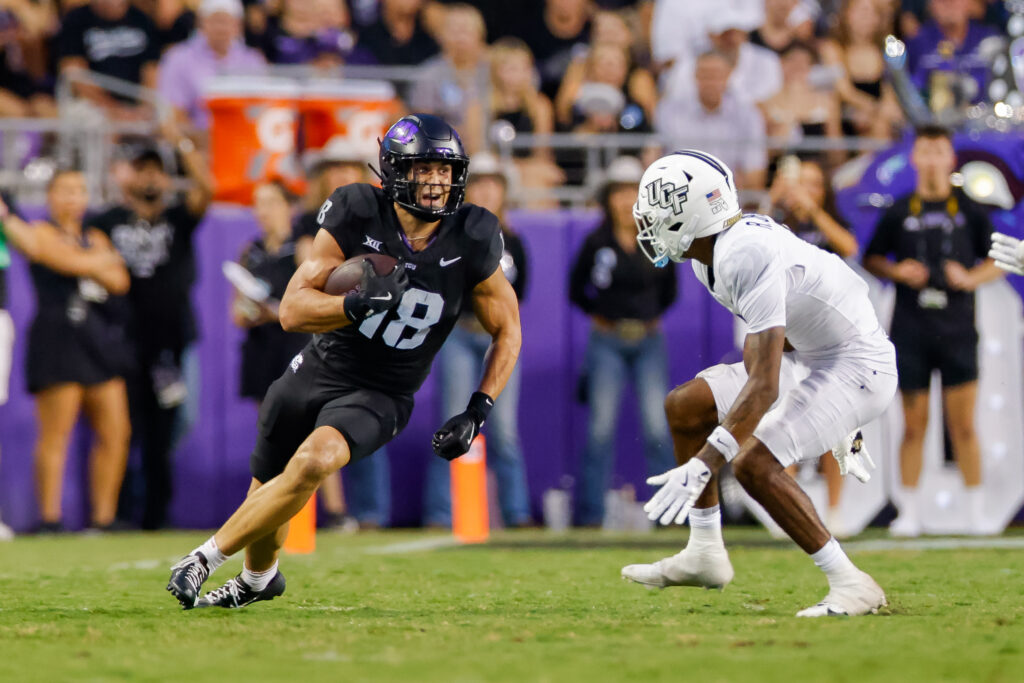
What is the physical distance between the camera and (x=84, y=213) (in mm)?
10422

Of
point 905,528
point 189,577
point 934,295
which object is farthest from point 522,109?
point 189,577

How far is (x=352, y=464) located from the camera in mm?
9969

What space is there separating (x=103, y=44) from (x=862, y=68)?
605 centimetres

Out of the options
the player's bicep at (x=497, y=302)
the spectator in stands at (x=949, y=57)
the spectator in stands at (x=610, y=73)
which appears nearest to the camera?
the player's bicep at (x=497, y=302)

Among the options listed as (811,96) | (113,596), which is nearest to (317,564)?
(113,596)

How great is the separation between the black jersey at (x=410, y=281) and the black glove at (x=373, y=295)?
1.15 feet

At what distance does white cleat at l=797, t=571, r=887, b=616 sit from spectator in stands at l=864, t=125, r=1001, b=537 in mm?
4312

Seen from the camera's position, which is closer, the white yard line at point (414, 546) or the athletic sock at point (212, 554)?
the athletic sock at point (212, 554)

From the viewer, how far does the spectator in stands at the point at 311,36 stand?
38.9 feet

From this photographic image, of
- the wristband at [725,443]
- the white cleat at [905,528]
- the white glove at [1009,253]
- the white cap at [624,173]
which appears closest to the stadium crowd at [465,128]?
the white cap at [624,173]

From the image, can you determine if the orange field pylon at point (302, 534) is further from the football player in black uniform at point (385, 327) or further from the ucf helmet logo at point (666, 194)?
the ucf helmet logo at point (666, 194)

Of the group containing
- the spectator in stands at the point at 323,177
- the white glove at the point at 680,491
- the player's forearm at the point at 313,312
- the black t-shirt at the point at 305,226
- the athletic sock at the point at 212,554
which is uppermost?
the spectator in stands at the point at 323,177

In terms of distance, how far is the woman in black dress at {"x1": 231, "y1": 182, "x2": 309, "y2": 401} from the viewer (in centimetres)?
1019

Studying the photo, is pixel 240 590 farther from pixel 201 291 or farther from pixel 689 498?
pixel 201 291
